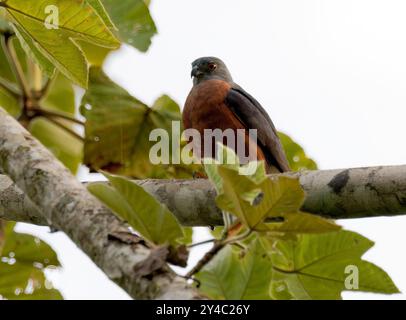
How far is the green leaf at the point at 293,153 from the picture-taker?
5559mm

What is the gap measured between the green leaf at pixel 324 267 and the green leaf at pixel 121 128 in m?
2.76

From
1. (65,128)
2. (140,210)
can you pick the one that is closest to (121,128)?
(65,128)

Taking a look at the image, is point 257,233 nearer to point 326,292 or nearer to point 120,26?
point 326,292

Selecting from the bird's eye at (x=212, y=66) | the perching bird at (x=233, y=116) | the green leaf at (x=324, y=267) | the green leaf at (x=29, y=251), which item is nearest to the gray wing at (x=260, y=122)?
the perching bird at (x=233, y=116)

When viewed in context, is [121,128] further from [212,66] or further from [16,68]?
[212,66]

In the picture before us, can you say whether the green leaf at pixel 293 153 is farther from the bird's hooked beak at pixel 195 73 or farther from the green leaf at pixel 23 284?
the green leaf at pixel 23 284

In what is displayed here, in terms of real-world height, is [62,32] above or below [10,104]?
above

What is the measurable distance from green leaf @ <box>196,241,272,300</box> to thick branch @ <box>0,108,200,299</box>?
0.28m

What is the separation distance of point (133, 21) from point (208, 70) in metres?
1.45

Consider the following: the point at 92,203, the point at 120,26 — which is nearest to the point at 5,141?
the point at 92,203

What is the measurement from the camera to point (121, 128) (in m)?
5.76

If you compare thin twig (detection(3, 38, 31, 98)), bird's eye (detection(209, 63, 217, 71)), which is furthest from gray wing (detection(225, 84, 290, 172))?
thin twig (detection(3, 38, 31, 98))

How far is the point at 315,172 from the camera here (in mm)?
3174

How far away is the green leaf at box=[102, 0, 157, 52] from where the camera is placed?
5.30m
